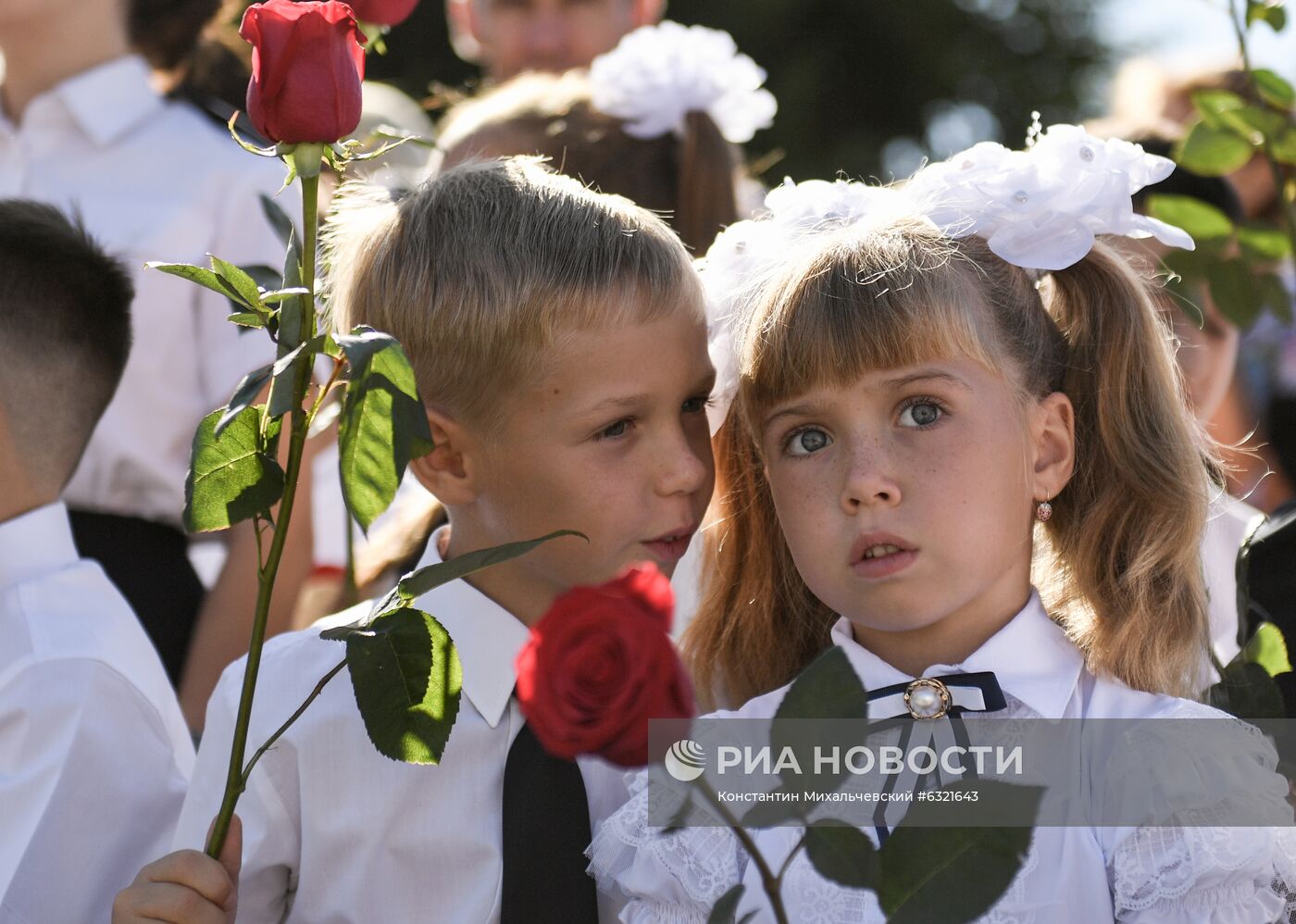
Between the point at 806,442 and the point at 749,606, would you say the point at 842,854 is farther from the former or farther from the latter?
the point at 749,606

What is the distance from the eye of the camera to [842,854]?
1077 mm

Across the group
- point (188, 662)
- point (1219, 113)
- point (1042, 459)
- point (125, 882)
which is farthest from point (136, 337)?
point (1219, 113)

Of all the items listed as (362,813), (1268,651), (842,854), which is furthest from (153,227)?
(842,854)

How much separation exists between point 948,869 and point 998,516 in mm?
740

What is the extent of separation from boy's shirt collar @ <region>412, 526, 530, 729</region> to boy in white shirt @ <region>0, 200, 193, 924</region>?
427 mm

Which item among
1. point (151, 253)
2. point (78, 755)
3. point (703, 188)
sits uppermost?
point (703, 188)

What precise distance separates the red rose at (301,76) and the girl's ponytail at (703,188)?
160 centimetres

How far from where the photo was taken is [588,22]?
3.55 metres

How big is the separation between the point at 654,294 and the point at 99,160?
149cm

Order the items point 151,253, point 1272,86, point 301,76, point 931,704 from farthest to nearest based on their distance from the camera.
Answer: point 151,253 < point 1272,86 < point 931,704 < point 301,76

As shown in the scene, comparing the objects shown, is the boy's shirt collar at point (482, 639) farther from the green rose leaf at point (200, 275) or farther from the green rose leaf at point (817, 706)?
the green rose leaf at point (817, 706)

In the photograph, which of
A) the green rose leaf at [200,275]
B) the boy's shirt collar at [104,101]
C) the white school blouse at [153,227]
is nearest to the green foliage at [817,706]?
the green rose leaf at [200,275]

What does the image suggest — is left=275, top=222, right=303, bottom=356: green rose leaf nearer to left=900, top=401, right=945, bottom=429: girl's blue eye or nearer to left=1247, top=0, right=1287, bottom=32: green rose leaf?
left=900, top=401, right=945, bottom=429: girl's blue eye

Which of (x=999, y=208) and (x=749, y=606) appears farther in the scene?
(x=749, y=606)
